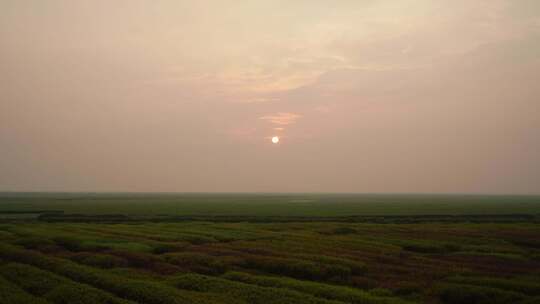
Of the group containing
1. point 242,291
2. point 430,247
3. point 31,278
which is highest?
point 31,278

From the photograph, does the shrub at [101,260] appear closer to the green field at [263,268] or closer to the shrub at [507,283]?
the green field at [263,268]

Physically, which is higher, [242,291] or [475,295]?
[242,291]

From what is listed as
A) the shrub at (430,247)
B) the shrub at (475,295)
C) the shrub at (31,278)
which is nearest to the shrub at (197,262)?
the shrub at (31,278)

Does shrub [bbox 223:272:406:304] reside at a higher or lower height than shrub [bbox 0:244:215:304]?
lower

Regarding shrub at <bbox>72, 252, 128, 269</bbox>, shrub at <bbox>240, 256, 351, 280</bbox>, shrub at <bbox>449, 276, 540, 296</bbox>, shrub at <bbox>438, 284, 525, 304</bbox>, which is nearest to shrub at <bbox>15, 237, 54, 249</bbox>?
shrub at <bbox>72, 252, 128, 269</bbox>

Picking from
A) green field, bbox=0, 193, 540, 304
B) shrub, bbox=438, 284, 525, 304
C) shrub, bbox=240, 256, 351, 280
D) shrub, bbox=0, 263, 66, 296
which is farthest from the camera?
shrub, bbox=240, 256, 351, 280

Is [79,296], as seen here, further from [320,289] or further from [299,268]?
[299,268]

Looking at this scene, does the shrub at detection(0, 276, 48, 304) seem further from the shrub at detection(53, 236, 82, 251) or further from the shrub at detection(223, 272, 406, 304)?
the shrub at detection(53, 236, 82, 251)

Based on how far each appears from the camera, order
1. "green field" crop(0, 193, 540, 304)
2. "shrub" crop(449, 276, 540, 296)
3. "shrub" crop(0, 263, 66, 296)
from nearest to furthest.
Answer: "green field" crop(0, 193, 540, 304) → "shrub" crop(0, 263, 66, 296) → "shrub" crop(449, 276, 540, 296)

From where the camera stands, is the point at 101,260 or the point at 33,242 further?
the point at 33,242

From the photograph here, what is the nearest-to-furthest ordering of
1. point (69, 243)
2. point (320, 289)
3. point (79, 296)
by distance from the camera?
1. point (79, 296)
2. point (320, 289)
3. point (69, 243)

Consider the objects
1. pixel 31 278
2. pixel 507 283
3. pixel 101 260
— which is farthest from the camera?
pixel 101 260

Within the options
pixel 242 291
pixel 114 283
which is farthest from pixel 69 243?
pixel 242 291

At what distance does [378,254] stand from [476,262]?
7.76m
